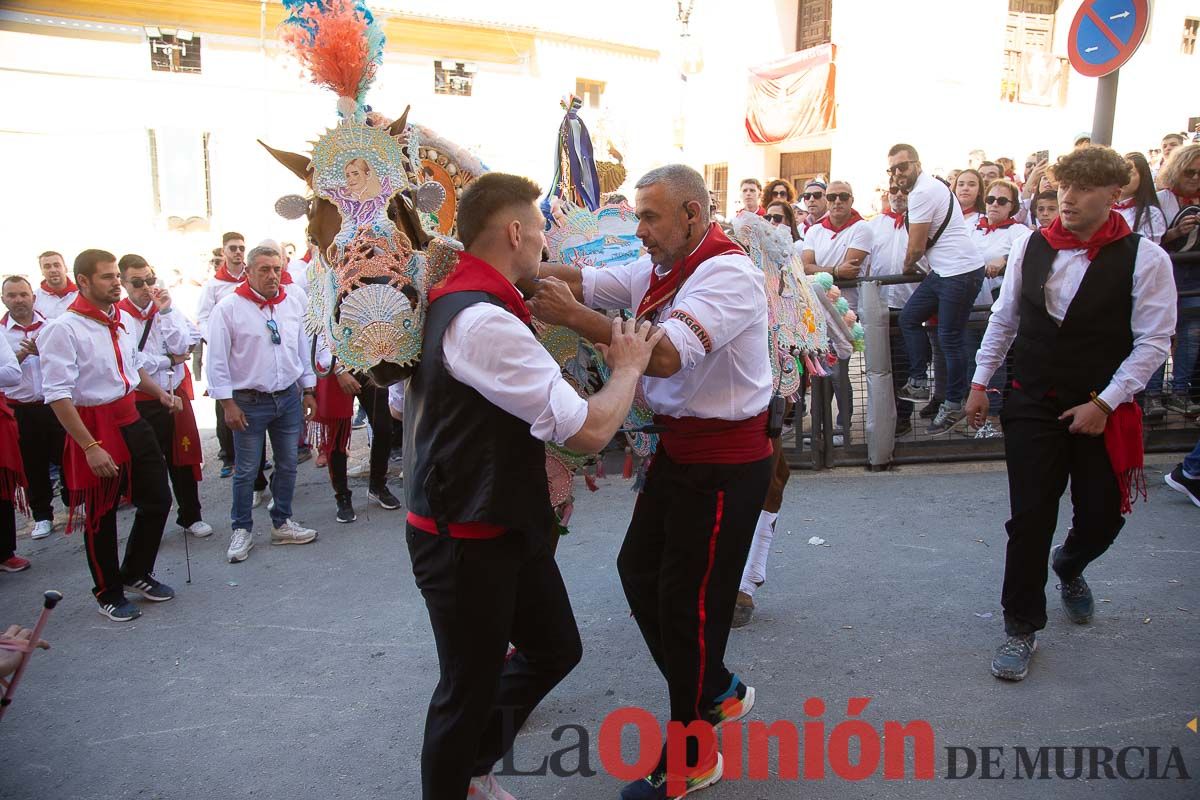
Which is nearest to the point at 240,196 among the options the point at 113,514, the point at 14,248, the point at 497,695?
the point at 14,248

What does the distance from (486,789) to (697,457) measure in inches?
51.3

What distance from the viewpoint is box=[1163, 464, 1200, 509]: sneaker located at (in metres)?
5.17

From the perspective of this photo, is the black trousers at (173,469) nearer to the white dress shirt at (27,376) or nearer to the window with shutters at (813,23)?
the white dress shirt at (27,376)

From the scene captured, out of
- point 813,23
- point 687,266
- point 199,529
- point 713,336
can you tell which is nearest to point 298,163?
point 687,266

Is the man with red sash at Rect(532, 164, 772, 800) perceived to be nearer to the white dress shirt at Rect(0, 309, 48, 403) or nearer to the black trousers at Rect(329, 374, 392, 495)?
the black trousers at Rect(329, 374, 392, 495)

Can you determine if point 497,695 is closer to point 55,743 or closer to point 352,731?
point 352,731

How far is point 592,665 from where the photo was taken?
3750 mm

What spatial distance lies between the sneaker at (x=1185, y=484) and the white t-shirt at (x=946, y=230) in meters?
1.93

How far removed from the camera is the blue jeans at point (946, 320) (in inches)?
244

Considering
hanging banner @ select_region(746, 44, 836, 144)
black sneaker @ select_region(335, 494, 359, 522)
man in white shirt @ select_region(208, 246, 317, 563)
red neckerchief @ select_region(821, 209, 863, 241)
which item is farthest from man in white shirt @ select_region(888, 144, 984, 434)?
hanging banner @ select_region(746, 44, 836, 144)

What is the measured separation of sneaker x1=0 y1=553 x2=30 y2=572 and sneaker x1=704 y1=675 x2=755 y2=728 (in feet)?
15.6

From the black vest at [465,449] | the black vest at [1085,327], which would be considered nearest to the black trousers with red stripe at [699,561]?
the black vest at [465,449]

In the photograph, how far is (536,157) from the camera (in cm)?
2036

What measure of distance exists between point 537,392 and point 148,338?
4.73 metres
